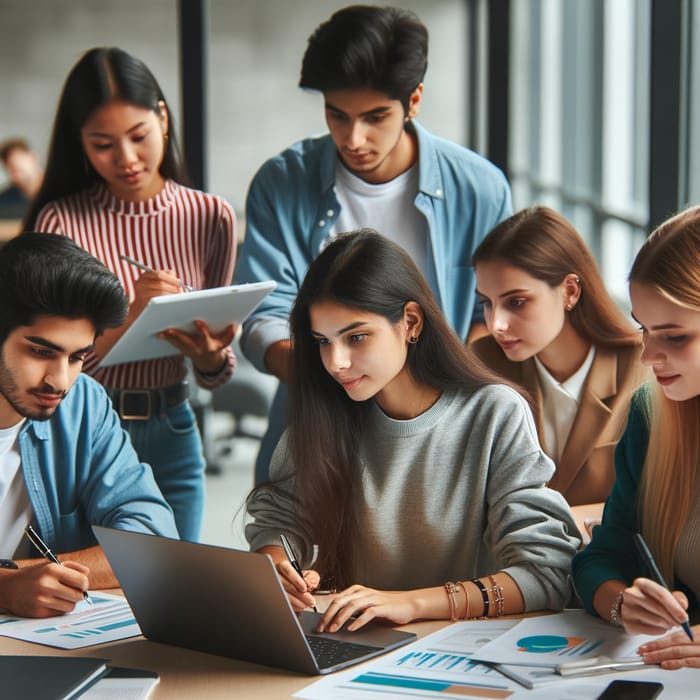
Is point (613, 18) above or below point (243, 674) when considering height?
above

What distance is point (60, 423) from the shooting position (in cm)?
184

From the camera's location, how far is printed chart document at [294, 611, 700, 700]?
1.25 meters

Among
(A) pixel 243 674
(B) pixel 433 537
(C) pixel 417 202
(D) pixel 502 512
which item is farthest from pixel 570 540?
(C) pixel 417 202

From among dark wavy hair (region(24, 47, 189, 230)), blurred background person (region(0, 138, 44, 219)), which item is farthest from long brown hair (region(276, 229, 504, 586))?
blurred background person (region(0, 138, 44, 219))

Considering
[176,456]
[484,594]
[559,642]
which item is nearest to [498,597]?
[484,594]

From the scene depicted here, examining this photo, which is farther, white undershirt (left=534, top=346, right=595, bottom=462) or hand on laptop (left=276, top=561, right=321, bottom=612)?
white undershirt (left=534, top=346, right=595, bottom=462)

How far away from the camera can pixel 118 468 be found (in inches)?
73.0

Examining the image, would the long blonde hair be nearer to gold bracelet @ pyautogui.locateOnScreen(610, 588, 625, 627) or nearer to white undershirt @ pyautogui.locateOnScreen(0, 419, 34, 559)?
gold bracelet @ pyautogui.locateOnScreen(610, 588, 625, 627)

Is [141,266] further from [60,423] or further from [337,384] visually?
[337,384]

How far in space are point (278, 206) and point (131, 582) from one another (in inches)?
44.6

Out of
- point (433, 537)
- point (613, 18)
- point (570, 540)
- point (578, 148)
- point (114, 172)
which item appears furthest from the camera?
point (578, 148)

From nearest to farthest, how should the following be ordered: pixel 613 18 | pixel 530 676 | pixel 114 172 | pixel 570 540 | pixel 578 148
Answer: pixel 530 676 → pixel 570 540 → pixel 114 172 → pixel 613 18 → pixel 578 148

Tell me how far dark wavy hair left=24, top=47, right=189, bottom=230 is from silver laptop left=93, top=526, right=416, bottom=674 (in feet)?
3.64

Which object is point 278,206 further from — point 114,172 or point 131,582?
point 131,582
